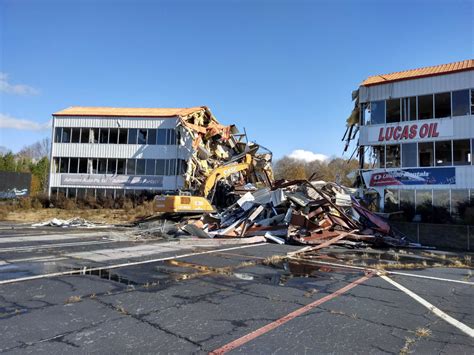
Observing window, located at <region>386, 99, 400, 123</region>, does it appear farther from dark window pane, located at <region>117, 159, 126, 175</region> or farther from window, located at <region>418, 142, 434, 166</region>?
dark window pane, located at <region>117, 159, 126, 175</region>

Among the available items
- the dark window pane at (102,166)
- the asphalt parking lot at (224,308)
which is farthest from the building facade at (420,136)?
the dark window pane at (102,166)

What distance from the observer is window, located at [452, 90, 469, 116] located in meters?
24.6

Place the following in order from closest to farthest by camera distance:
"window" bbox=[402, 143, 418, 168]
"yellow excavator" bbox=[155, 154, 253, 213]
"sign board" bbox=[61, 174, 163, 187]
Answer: "yellow excavator" bbox=[155, 154, 253, 213] → "window" bbox=[402, 143, 418, 168] → "sign board" bbox=[61, 174, 163, 187]

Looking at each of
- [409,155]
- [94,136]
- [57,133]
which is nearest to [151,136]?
[94,136]

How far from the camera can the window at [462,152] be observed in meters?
24.4

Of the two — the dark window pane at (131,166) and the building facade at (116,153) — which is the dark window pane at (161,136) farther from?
the dark window pane at (131,166)

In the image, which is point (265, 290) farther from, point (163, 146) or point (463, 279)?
point (163, 146)

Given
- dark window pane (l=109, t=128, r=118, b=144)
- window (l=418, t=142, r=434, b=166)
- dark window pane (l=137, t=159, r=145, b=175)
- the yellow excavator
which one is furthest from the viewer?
dark window pane (l=109, t=128, r=118, b=144)

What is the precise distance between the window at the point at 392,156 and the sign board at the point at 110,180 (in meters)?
21.2

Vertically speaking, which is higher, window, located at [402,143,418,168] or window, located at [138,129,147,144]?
window, located at [138,129,147,144]

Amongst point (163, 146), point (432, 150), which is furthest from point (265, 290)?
point (163, 146)

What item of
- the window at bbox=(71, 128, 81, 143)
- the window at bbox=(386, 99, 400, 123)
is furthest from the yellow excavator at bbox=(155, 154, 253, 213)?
the window at bbox=(71, 128, 81, 143)

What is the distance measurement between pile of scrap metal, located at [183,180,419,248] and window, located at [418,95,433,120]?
357 inches

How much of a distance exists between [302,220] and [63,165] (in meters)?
31.5
